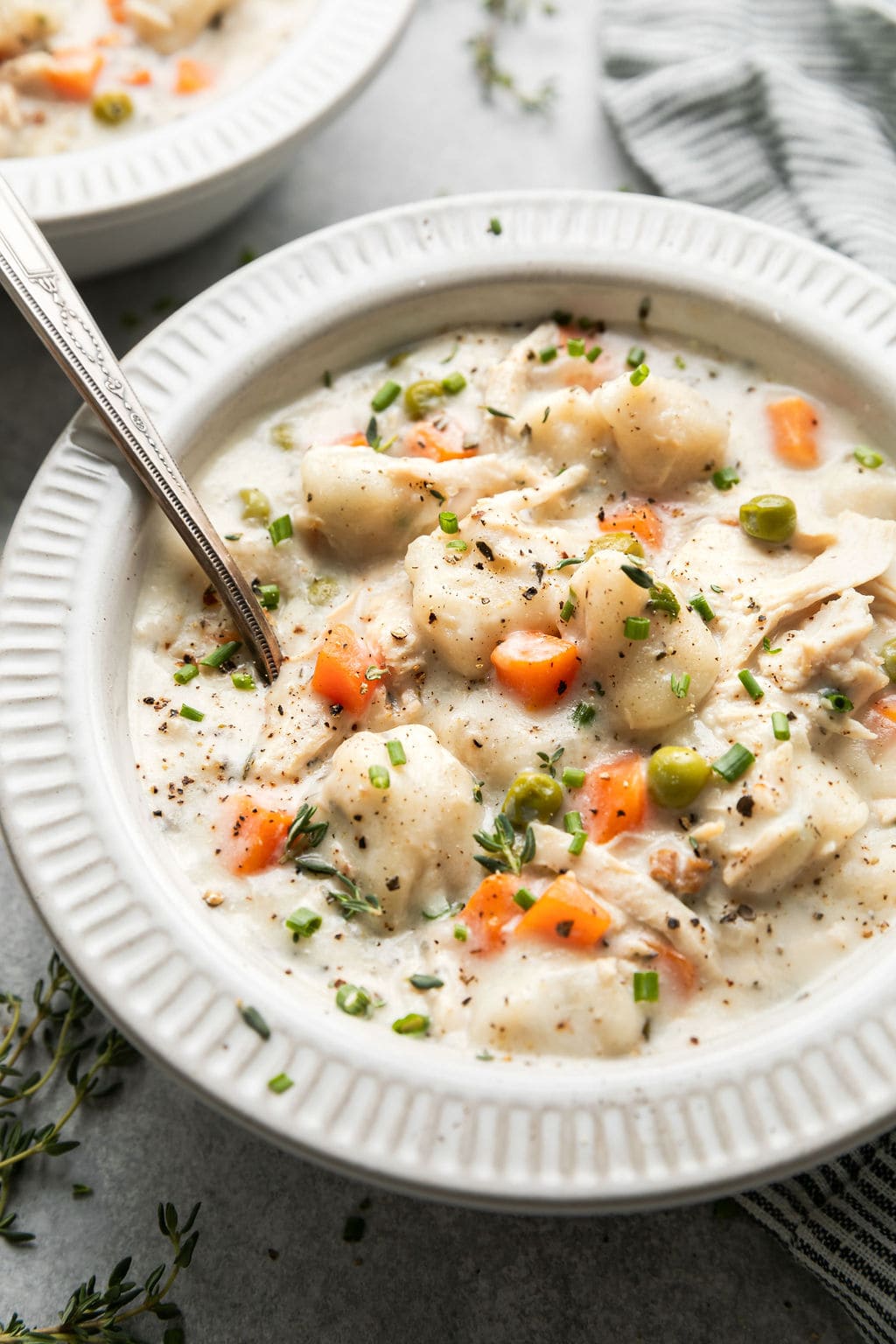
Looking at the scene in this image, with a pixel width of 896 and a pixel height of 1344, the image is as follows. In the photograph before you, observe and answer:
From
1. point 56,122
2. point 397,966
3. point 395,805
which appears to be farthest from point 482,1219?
point 56,122

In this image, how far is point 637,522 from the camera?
2969mm

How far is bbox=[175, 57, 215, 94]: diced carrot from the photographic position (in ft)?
12.4

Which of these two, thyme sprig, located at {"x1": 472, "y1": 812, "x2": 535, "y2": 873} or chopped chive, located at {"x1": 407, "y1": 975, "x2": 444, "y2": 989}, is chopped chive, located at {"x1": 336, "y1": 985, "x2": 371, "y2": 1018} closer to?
chopped chive, located at {"x1": 407, "y1": 975, "x2": 444, "y2": 989}

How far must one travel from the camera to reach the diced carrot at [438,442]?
121 inches

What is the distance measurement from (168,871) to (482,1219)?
1.01 metres

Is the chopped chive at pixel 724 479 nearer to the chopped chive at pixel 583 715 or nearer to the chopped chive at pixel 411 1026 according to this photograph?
the chopped chive at pixel 583 715

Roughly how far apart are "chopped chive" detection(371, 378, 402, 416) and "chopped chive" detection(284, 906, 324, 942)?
4.22ft

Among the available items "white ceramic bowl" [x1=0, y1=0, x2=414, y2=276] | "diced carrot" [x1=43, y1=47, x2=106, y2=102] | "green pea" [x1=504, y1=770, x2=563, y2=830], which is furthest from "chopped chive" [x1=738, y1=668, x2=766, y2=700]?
"diced carrot" [x1=43, y1=47, x2=106, y2=102]

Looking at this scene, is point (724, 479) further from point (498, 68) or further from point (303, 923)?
point (498, 68)

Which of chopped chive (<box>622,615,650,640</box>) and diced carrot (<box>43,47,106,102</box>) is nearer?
chopped chive (<box>622,615,650,640</box>)

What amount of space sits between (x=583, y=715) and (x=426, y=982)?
0.64 m

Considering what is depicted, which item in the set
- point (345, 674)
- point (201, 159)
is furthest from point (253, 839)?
point (201, 159)

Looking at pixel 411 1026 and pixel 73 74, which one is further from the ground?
pixel 73 74

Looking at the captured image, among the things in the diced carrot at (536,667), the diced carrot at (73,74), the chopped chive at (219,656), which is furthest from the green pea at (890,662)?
the diced carrot at (73,74)
